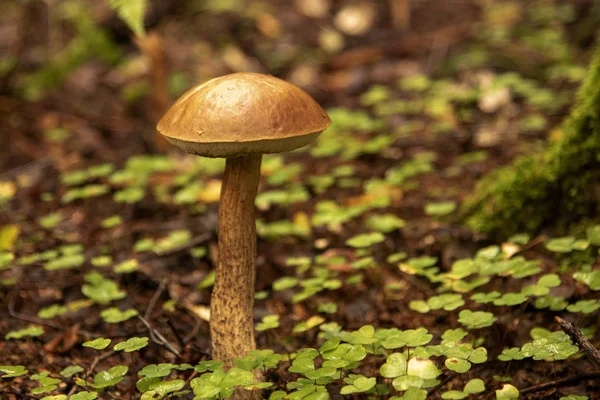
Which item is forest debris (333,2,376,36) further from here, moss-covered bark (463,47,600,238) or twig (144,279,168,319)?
twig (144,279,168,319)

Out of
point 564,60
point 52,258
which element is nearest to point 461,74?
point 564,60

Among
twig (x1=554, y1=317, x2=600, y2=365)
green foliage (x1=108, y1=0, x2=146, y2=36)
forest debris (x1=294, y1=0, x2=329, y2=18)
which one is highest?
green foliage (x1=108, y1=0, x2=146, y2=36)

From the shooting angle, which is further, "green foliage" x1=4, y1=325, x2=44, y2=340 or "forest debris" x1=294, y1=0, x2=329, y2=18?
"forest debris" x1=294, y1=0, x2=329, y2=18

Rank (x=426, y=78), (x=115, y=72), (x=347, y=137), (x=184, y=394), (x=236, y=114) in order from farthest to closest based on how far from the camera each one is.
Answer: (x=115, y=72) → (x=426, y=78) → (x=347, y=137) → (x=184, y=394) → (x=236, y=114)

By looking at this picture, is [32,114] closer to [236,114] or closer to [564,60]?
[236,114]

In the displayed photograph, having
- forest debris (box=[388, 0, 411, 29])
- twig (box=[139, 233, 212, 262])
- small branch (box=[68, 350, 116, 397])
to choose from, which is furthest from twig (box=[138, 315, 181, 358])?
forest debris (box=[388, 0, 411, 29])

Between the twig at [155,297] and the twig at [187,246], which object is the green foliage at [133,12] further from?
the twig at [155,297]

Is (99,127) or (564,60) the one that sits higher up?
(564,60)

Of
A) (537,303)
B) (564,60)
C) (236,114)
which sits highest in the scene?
(236,114)
